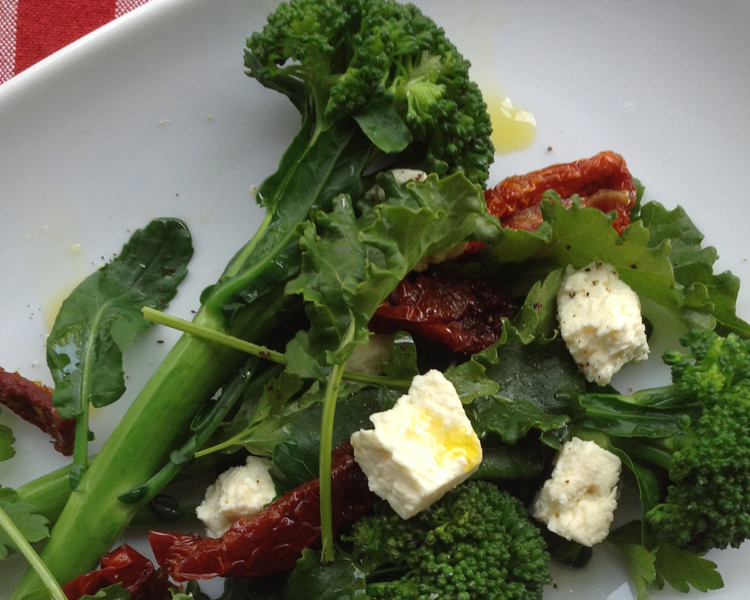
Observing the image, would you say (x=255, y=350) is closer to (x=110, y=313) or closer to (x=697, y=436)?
(x=110, y=313)

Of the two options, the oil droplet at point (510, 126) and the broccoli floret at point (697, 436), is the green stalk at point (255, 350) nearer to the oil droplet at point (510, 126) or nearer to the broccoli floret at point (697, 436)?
the broccoli floret at point (697, 436)

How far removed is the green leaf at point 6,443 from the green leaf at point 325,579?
0.92m

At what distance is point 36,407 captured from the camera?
69.8 inches

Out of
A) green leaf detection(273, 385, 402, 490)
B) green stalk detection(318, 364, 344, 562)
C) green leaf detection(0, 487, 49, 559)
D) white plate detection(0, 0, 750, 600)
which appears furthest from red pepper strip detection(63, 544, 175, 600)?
green stalk detection(318, 364, 344, 562)

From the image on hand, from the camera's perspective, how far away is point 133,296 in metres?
1.83

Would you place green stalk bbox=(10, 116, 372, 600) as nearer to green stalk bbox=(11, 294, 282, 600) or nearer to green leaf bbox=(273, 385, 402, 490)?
green stalk bbox=(11, 294, 282, 600)

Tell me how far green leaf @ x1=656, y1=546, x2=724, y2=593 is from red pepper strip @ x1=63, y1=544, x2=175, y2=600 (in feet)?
4.57

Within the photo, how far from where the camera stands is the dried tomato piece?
5.90 feet

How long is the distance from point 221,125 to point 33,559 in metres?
1.32

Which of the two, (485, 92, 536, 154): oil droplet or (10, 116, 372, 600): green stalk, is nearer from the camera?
(10, 116, 372, 600): green stalk

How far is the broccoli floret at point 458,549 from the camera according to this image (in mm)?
1470

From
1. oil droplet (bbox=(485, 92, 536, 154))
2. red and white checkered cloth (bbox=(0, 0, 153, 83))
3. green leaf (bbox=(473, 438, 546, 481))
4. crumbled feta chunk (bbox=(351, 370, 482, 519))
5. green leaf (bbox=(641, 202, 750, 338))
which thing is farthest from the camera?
red and white checkered cloth (bbox=(0, 0, 153, 83))

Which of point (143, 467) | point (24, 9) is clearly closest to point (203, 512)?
point (143, 467)

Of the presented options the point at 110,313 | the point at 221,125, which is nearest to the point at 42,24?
the point at 221,125
